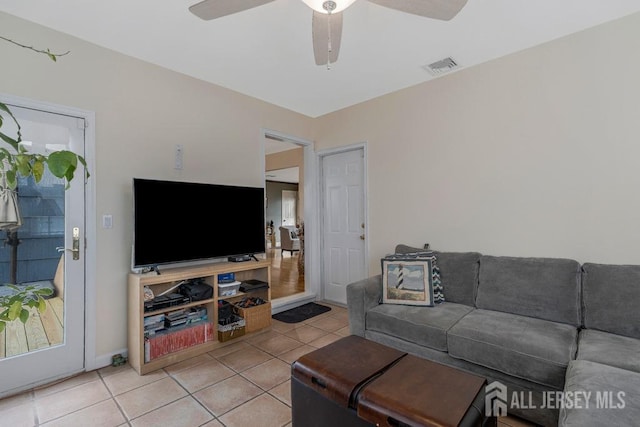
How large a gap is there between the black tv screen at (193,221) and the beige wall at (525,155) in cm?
150

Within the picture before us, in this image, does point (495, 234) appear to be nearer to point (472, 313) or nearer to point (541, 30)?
point (472, 313)

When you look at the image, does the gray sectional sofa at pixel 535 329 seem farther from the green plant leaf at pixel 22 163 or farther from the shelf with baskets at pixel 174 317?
the green plant leaf at pixel 22 163

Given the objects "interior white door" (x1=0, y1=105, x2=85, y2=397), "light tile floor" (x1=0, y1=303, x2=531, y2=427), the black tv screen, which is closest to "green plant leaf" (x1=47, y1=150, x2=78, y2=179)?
"light tile floor" (x1=0, y1=303, x2=531, y2=427)

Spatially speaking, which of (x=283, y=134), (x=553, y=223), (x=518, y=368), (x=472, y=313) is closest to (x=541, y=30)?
(x=553, y=223)

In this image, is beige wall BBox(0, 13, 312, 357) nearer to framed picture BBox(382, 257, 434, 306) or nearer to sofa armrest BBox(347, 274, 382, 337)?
sofa armrest BBox(347, 274, 382, 337)

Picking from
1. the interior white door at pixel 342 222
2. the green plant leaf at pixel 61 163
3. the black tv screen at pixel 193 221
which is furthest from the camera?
the interior white door at pixel 342 222

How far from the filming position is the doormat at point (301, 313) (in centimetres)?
365

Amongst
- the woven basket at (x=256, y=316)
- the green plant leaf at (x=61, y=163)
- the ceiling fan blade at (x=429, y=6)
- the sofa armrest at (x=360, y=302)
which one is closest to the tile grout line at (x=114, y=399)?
the woven basket at (x=256, y=316)

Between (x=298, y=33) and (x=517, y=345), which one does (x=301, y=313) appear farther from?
(x=298, y=33)

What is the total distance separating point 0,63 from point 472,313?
3820 mm

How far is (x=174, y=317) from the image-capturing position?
2.74m

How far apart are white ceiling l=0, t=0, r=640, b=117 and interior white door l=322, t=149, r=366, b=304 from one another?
3.98 ft

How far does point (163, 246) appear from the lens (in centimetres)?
268

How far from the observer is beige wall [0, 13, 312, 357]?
7.59 ft
